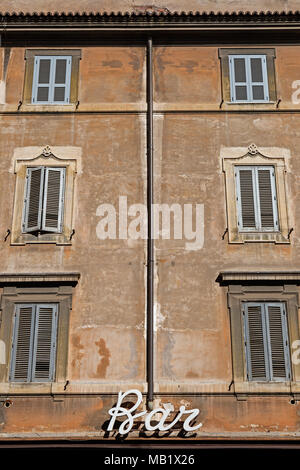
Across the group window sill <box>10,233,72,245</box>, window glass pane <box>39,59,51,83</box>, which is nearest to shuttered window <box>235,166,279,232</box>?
window sill <box>10,233,72,245</box>

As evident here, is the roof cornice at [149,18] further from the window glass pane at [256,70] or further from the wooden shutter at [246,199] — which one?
the wooden shutter at [246,199]

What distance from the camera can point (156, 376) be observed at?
13.2 metres

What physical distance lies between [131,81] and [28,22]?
2948 millimetres

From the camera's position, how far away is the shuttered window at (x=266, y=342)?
13.2 m

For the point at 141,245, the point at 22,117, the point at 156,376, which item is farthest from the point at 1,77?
the point at 156,376

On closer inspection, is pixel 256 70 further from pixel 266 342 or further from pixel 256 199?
pixel 266 342

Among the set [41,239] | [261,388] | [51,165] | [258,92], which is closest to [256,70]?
[258,92]

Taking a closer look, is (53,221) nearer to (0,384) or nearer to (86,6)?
(0,384)

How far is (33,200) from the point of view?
1475cm

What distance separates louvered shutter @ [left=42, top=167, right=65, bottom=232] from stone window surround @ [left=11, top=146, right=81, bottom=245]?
107 mm

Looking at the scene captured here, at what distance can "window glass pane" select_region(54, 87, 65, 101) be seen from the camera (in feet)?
52.5

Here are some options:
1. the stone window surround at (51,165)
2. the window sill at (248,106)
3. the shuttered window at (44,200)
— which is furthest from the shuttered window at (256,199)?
the shuttered window at (44,200)

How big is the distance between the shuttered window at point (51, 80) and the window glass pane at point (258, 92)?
4.42 m

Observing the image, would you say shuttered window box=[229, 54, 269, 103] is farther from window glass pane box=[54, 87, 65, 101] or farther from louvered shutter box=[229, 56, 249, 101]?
window glass pane box=[54, 87, 65, 101]
